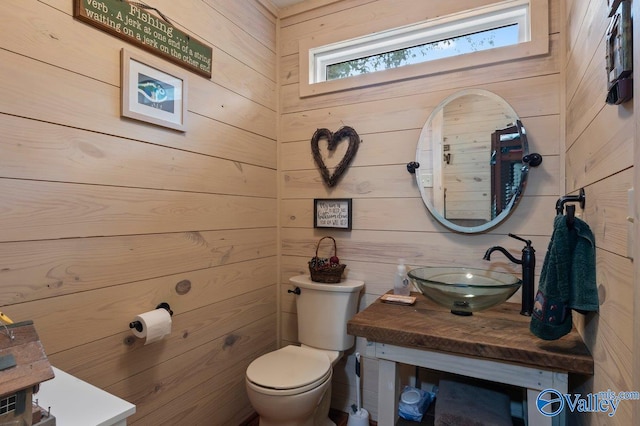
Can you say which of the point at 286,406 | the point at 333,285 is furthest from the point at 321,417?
A: the point at 333,285

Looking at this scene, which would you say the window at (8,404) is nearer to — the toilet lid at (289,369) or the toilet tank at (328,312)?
the toilet lid at (289,369)

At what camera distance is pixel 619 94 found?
72cm

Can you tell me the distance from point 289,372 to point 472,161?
1368 millimetres

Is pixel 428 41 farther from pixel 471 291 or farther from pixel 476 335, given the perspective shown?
pixel 476 335

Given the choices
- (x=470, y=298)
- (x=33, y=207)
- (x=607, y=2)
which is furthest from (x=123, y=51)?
(x=470, y=298)

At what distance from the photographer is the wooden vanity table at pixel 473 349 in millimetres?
1079

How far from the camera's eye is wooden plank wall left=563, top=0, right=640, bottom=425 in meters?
0.70

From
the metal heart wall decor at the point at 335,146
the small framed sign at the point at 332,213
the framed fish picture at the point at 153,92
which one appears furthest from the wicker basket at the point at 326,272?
the framed fish picture at the point at 153,92

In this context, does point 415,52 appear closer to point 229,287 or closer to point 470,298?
point 470,298

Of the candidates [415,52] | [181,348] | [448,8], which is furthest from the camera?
[415,52]

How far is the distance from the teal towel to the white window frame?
3.37 feet

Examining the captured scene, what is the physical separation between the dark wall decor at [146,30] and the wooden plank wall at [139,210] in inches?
1.5

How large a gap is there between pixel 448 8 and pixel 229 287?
1864 millimetres

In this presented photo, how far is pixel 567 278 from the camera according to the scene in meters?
0.98
